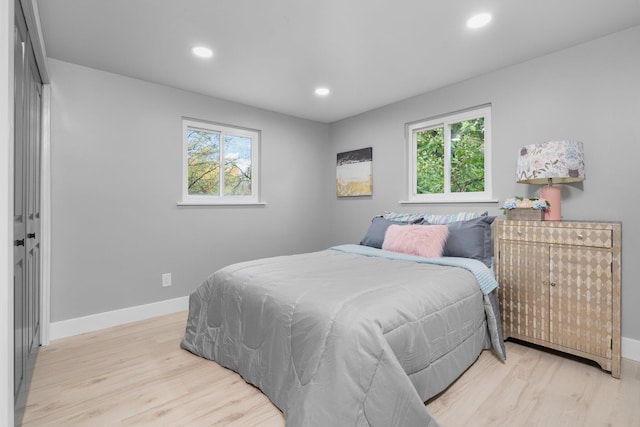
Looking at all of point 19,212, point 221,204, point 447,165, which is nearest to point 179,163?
point 221,204

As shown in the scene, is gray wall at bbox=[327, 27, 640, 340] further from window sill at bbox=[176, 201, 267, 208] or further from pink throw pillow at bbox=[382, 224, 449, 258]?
window sill at bbox=[176, 201, 267, 208]

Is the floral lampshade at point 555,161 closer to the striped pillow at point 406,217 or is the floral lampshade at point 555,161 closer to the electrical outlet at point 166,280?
the striped pillow at point 406,217

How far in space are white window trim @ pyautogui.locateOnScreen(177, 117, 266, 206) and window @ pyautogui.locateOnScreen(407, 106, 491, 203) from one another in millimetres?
1768

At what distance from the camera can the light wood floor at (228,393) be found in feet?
5.24

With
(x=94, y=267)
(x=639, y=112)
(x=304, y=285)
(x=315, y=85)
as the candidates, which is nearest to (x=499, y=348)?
(x=304, y=285)

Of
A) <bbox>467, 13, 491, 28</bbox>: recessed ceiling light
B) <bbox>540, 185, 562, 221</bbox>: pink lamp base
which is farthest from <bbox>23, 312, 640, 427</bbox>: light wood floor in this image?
<bbox>467, 13, 491, 28</bbox>: recessed ceiling light

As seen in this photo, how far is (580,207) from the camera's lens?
2.39m

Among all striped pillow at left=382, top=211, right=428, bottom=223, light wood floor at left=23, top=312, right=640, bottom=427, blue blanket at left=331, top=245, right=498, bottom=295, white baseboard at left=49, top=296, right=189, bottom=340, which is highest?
striped pillow at left=382, top=211, right=428, bottom=223

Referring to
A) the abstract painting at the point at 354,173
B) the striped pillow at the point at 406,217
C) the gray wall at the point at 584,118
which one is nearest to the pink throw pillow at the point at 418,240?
the striped pillow at the point at 406,217

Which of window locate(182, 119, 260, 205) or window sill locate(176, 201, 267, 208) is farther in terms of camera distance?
window locate(182, 119, 260, 205)

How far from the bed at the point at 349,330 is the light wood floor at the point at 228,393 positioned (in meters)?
0.10

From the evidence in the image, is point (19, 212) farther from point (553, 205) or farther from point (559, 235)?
point (553, 205)

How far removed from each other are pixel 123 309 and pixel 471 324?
9.41 feet

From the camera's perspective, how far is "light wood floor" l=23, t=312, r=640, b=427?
1596mm
